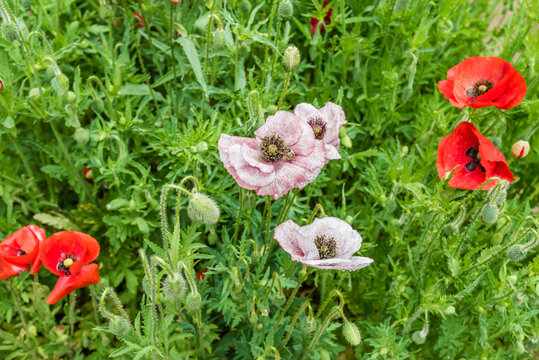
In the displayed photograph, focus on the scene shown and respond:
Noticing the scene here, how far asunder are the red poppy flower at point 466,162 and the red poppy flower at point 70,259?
1.35m

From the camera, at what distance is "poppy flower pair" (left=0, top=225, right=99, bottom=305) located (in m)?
1.66

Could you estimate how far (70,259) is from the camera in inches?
68.4

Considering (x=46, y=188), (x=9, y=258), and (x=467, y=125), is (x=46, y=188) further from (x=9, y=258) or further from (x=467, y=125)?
(x=467, y=125)

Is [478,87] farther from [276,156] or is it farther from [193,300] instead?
[193,300]

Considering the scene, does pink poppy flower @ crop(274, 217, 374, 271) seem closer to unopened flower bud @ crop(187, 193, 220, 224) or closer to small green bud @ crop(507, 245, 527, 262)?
unopened flower bud @ crop(187, 193, 220, 224)

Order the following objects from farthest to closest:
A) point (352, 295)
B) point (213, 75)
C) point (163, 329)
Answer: point (352, 295)
point (213, 75)
point (163, 329)

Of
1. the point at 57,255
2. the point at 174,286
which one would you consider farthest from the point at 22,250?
the point at 174,286

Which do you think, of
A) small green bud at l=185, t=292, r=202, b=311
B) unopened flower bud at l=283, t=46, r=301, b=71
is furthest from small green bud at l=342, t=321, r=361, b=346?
unopened flower bud at l=283, t=46, r=301, b=71

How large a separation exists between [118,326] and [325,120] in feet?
3.12

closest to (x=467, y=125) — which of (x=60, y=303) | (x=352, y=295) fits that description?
(x=352, y=295)

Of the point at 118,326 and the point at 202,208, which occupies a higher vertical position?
the point at 202,208

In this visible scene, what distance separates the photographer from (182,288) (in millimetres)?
1431

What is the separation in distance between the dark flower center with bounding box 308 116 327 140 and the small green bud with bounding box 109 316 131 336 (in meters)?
0.88

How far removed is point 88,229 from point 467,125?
1.88 metres
